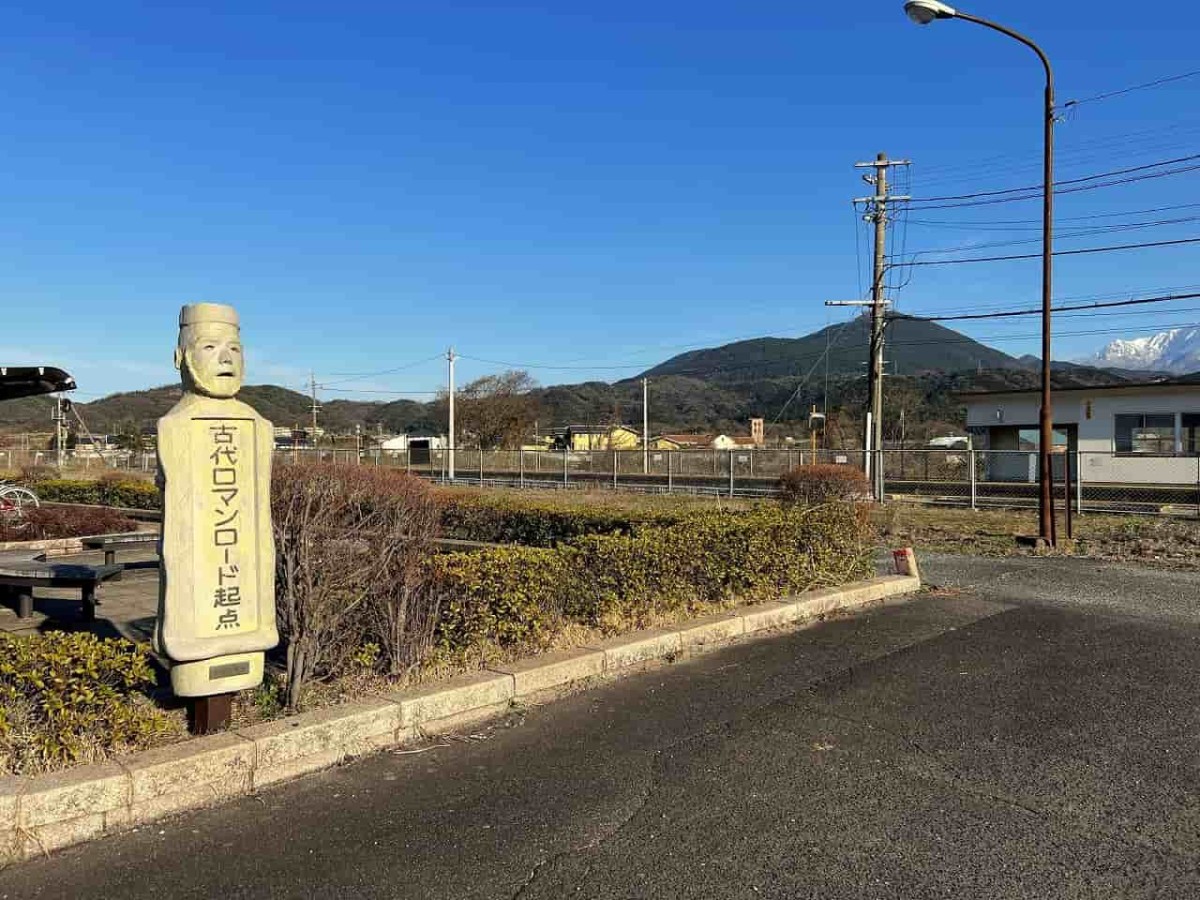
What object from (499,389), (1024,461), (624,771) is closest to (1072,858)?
(624,771)

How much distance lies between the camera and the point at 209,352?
14.2ft

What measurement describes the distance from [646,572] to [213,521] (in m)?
3.63

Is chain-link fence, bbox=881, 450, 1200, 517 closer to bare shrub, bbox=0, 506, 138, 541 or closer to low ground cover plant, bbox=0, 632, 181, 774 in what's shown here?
bare shrub, bbox=0, 506, 138, 541

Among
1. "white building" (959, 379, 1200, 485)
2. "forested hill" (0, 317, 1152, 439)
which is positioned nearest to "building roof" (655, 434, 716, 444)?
"forested hill" (0, 317, 1152, 439)

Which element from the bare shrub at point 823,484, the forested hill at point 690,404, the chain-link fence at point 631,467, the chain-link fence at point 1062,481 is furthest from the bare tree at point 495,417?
the bare shrub at point 823,484

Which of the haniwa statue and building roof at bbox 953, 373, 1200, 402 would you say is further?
building roof at bbox 953, 373, 1200, 402

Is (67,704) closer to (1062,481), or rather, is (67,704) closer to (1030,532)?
(1030,532)

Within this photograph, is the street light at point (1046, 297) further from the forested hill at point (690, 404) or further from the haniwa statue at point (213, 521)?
the forested hill at point (690, 404)

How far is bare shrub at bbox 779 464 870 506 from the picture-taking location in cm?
1670

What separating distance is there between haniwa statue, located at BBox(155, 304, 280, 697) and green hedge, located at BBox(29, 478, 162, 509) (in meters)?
16.2

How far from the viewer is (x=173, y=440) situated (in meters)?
4.19

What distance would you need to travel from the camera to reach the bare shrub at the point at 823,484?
16703mm

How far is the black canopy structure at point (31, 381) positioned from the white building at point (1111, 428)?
2873 cm

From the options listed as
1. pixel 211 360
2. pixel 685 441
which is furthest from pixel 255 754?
pixel 685 441
